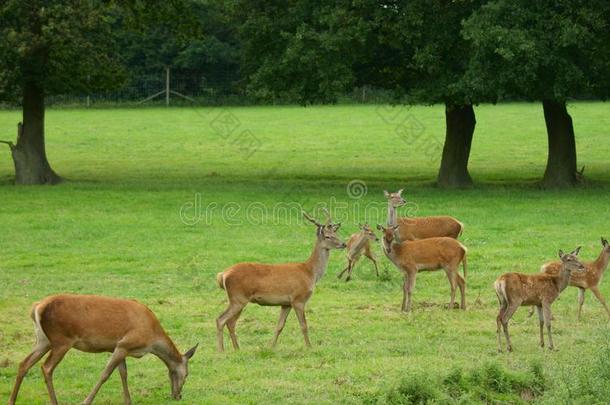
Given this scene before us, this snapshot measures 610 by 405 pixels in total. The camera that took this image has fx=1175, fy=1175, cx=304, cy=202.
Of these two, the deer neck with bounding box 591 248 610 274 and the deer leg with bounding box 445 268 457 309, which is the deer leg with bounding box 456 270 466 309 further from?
the deer neck with bounding box 591 248 610 274

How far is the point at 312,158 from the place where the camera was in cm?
3794

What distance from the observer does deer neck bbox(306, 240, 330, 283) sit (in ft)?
42.7

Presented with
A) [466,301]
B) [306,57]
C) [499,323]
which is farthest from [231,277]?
[306,57]

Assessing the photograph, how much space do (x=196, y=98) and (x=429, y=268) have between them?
48.6m

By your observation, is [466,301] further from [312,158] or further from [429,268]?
[312,158]

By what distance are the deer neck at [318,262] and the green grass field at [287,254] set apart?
0.72 meters

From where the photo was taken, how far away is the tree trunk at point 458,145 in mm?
27922

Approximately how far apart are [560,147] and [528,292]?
15.3m

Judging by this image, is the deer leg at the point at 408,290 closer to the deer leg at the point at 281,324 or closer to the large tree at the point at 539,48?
the deer leg at the point at 281,324

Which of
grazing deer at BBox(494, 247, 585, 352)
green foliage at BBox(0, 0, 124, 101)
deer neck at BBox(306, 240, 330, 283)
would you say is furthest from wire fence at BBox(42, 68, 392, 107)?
grazing deer at BBox(494, 247, 585, 352)

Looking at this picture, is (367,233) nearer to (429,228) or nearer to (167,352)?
(429,228)

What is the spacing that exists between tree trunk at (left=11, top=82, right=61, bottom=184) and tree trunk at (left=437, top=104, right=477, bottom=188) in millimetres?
9790

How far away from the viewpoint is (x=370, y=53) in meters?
26.4

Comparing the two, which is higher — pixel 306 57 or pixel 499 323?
pixel 306 57
